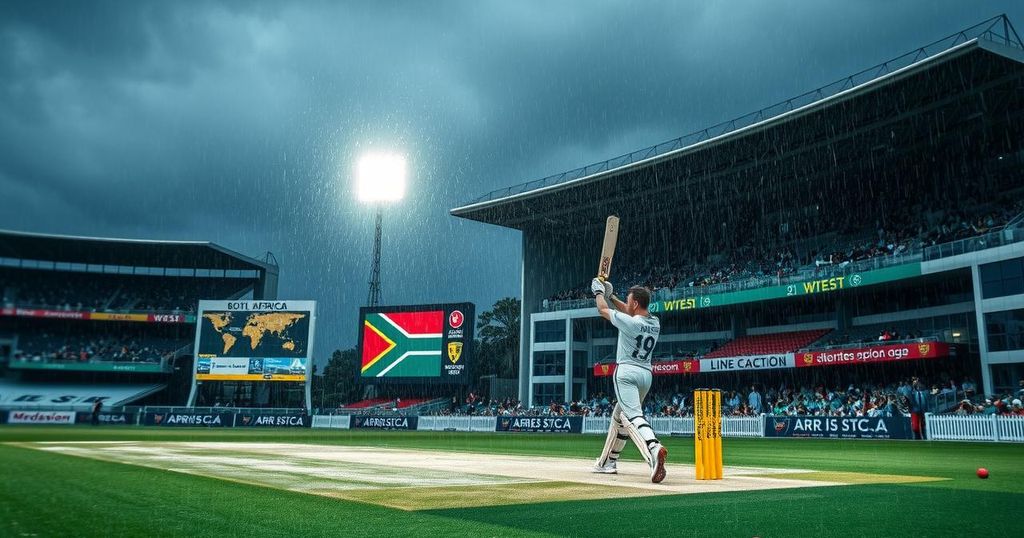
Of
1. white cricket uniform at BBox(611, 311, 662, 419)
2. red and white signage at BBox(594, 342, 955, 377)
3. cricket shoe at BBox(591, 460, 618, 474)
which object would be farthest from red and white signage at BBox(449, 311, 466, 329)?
white cricket uniform at BBox(611, 311, 662, 419)

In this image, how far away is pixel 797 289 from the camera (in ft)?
116

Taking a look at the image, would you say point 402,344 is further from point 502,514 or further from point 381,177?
point 502,514

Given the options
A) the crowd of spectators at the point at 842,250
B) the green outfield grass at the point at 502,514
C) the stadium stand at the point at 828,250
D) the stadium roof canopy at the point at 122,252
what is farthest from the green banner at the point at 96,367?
the green outfield grass at the point at 502,514

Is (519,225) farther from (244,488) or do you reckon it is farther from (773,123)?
(244,488)

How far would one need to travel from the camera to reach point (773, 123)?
113 feet

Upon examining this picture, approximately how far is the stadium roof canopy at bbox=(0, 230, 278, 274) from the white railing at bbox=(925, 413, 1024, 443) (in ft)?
170

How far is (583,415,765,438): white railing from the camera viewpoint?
28.6m

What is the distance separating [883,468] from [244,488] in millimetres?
8249

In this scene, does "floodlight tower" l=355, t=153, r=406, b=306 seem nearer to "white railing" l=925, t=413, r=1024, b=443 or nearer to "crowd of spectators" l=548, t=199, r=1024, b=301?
"crowd of spectators" l=548, t=199, r=1024, b=301

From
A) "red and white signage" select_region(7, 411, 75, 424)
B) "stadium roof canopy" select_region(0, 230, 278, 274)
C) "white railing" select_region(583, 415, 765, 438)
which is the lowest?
"red and white signage" select_region(7, 411, 75, 424)

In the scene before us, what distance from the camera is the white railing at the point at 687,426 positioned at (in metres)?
28.6

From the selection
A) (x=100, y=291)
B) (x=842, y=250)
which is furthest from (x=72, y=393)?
(x=842, y=250)

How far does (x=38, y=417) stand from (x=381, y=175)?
25684 millimetres

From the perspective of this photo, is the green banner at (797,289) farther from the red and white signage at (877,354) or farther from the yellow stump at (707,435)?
the yellow stump at (707,435)
